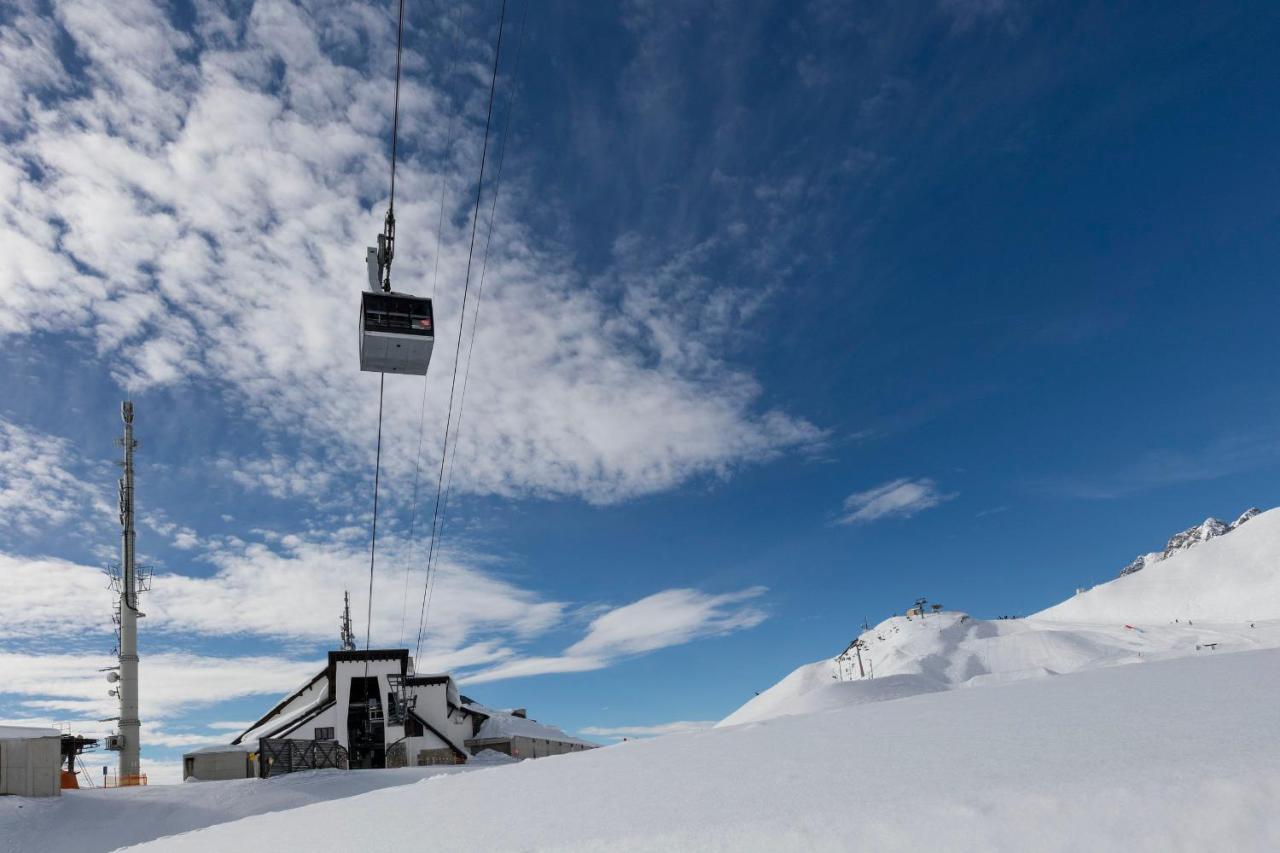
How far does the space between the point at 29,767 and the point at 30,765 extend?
0.07 meters

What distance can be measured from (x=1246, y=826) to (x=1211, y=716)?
2.89 m

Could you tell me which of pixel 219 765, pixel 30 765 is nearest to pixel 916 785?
pixel 30 765

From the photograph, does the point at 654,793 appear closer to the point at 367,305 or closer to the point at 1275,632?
the point at 367,305

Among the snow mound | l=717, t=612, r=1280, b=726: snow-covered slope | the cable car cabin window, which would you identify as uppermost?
the cable car cabin window

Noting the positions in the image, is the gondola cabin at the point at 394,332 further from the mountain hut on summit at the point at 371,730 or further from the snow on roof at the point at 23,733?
the mountain hut on summit at the point at 371,730

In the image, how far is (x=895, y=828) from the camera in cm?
439

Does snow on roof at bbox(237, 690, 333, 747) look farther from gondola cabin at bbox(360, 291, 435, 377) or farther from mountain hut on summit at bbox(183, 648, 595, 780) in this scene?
gondola cabin at bbox(360, 291, 435, 377)

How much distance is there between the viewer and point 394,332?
24.6 m

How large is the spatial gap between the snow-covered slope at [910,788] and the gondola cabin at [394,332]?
17.2 metres

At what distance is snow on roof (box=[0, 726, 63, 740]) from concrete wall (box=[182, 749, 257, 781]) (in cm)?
1385

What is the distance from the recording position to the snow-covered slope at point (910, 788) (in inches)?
165

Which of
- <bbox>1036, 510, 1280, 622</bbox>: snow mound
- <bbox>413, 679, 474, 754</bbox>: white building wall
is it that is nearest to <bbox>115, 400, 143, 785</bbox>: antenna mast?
<bbox>413, 679, 474, 754</bbox>: white building wall

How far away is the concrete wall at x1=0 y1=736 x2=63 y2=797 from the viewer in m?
28.0

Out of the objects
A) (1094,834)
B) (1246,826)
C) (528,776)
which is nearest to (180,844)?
(528,776)
